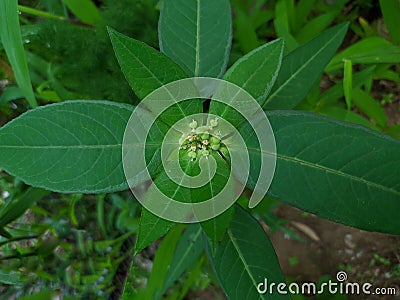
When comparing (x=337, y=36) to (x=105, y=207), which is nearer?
(x=337, y=36)

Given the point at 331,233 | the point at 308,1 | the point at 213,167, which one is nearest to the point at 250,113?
the point at 213,167

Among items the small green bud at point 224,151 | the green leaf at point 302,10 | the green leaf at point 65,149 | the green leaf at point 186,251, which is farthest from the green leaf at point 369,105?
the green leaf at point 65,149

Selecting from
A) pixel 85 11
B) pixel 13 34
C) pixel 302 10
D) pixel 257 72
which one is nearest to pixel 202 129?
pixel 257 72

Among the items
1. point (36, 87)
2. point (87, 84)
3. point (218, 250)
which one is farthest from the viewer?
point (36, 87)

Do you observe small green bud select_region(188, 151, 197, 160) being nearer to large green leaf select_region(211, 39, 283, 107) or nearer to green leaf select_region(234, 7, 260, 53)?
large green leaf select_region(211, 39, 283, 107)

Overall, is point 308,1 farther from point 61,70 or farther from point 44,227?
point 44,227

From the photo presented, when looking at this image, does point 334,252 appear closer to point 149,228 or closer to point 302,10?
point 302,10

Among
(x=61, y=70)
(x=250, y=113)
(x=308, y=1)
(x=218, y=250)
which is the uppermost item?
(x=308, y=1)

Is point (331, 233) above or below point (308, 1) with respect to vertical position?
below
